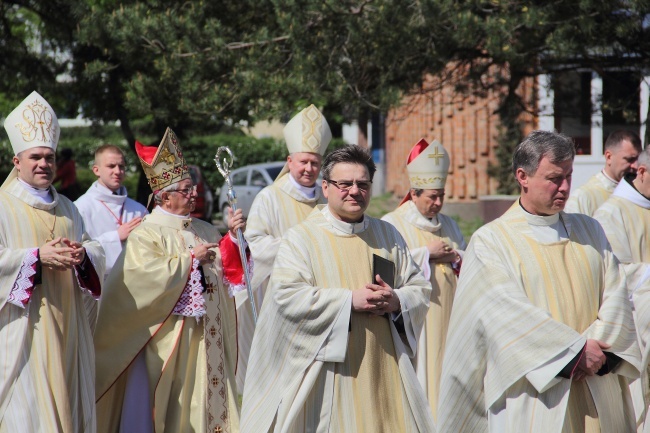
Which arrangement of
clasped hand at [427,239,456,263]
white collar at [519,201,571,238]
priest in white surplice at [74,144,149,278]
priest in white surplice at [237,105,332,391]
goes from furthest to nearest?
priest in white surplice at [74,144,149,278], priest in white surplice at [237,105,332,391], clasped hand at [427,239,456,263], white collar at [519,201,571,238]

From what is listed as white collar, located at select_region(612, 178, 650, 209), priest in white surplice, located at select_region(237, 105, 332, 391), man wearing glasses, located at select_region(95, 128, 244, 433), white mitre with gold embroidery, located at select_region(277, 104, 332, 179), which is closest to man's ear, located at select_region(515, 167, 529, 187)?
white collar, located at select_region(612, 178, 650, 209)

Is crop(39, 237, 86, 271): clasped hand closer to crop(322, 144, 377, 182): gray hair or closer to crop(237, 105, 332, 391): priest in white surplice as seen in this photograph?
crop(322, 144, 377, 182): gray hair

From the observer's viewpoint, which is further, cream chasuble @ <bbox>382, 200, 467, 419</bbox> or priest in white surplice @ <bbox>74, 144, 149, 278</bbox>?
priest in white surplice @ <bbox>74, 144, 149, 278</bbox>

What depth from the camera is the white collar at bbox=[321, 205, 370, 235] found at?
559 centimetres

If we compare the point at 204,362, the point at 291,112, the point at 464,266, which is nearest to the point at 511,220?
the point at 464,266

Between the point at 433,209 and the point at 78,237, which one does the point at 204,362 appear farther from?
the point at 433,209

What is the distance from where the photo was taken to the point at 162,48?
471 inches

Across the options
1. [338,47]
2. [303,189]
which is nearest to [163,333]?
[303,189]

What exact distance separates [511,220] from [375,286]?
2.49 feet

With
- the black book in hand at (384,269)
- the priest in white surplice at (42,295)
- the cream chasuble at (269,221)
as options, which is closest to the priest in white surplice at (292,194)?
the cream chasuble at (269,221)

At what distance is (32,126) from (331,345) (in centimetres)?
Answer: 264

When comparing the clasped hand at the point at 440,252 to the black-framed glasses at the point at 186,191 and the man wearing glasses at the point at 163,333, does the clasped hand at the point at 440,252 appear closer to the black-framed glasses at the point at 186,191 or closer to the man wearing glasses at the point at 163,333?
the man wearing glasses at the point at 163,333

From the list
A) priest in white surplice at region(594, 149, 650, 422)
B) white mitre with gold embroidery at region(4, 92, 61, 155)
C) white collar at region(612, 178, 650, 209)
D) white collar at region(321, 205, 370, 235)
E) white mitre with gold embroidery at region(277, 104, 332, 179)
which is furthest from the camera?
white mitre with gold embroidery at region(277, 104, 332, 179)

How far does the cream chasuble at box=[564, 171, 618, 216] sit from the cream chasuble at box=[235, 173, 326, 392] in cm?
204
